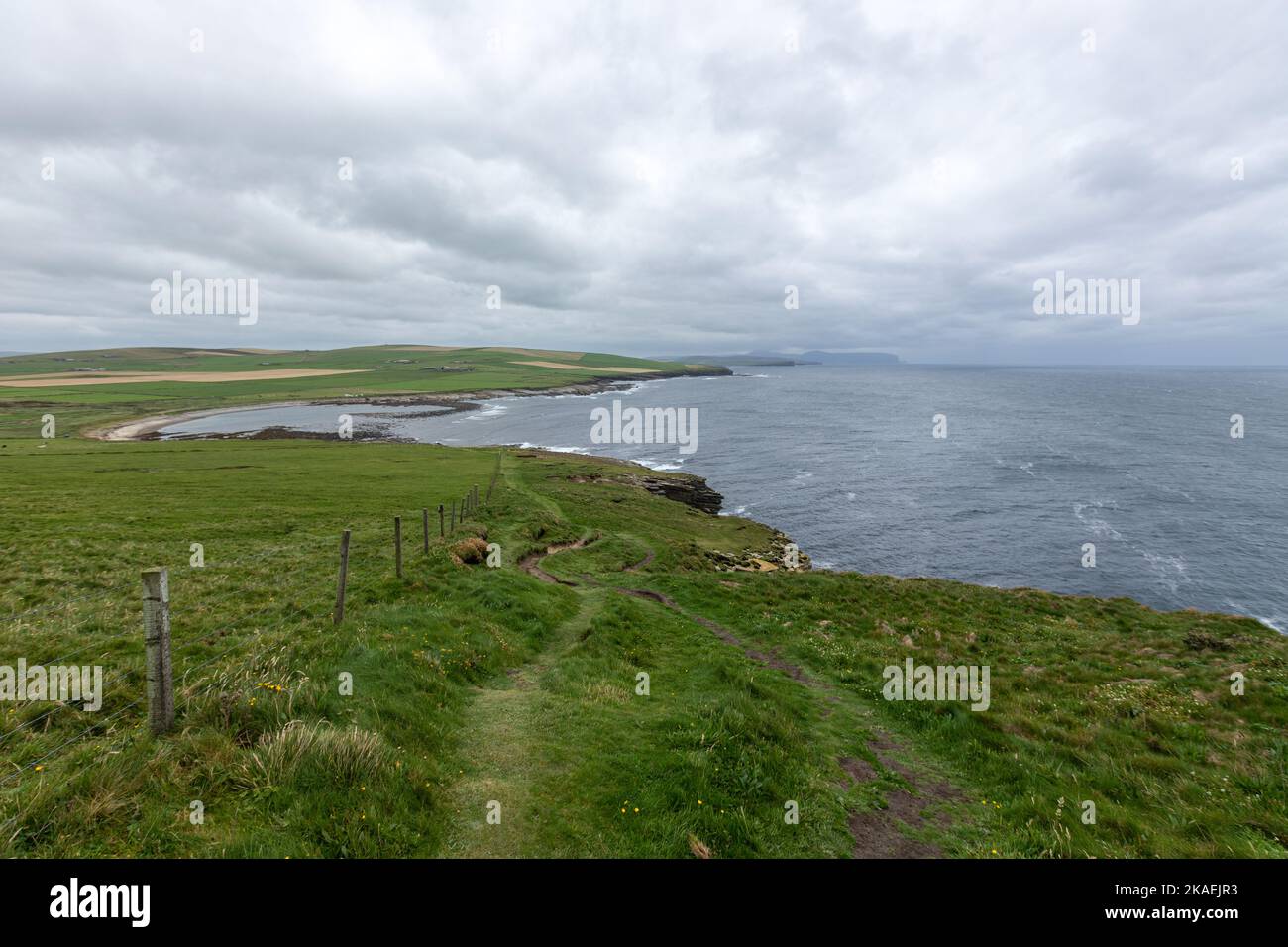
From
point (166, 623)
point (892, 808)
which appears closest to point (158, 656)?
point (166, 623)

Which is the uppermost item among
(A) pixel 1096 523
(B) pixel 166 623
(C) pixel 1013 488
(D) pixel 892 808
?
(B) pixel 166 623

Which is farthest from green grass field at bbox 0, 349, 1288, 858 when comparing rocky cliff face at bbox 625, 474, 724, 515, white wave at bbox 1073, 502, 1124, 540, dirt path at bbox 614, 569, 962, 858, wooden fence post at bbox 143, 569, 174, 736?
rocky cliff face at bbox 625, 474, 724, 515

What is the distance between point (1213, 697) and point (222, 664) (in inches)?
984

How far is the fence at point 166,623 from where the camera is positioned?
8.35 meters

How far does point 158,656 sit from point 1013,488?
84592 millimetres

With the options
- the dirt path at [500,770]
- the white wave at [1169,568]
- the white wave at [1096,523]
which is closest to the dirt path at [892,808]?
the dirt path at [500,770]

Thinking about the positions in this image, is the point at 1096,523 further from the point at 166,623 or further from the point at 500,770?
the point at 166,623

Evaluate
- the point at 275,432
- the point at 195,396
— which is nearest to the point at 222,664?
the point at 275,432

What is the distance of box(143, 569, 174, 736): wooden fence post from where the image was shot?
819 centimetres

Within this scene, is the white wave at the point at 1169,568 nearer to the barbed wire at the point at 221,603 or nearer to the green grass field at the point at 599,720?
the green grass field at the point at 599,720

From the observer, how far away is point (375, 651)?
12.6 metres

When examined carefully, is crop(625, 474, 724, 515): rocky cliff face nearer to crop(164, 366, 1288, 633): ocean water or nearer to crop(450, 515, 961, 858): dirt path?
crop(164, 366, 1288, 633): ocean water

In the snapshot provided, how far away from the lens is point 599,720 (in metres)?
11.5

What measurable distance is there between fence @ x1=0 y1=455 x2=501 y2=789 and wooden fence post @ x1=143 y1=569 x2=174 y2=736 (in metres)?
0.01
